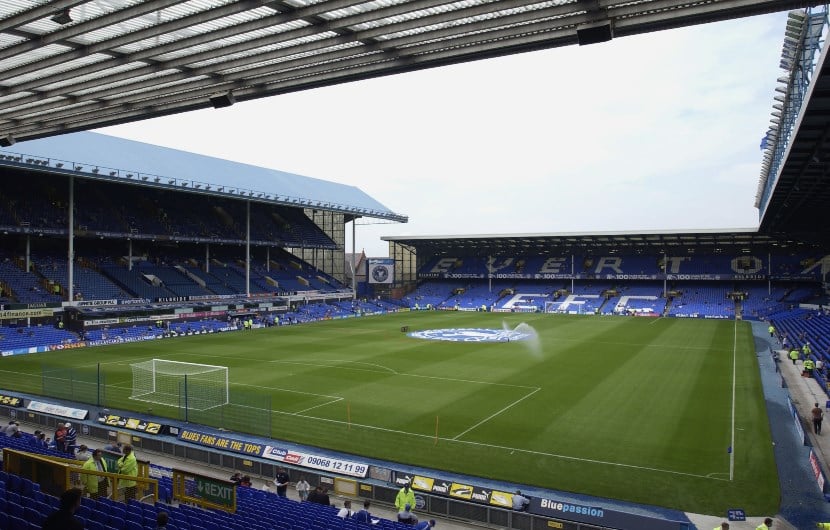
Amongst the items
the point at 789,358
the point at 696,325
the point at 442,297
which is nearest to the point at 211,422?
the point at 789,358

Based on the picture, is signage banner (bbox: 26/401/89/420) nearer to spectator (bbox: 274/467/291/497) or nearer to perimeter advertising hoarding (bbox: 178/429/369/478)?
perimeter advertising hoarding (bbox: 178/429/369/478)

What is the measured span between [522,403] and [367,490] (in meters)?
11.3

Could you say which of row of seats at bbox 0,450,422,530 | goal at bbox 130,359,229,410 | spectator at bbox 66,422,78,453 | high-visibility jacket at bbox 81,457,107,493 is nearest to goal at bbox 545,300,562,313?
goal at bbox 130,359,229,410

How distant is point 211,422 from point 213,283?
4395 centimetres

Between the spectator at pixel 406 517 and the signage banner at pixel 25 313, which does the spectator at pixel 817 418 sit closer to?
the spectator at pixel 406 517

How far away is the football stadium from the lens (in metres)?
8.60

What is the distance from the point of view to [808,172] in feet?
73.2

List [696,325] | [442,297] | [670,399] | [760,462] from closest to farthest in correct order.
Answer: [760,462] → [670,399] → [696,325] → [442,297]

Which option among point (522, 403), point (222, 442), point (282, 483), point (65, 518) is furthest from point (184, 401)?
point (65, 518)

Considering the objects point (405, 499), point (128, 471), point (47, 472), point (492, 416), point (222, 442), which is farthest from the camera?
point (492, 416)

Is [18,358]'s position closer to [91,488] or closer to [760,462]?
[91,488]

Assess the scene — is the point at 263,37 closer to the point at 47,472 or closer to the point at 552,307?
the point at 47,472

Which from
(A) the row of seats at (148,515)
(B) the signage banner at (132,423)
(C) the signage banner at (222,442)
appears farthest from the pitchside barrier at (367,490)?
(A) the row of seats at (148,515)

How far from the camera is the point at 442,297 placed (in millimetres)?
87000
